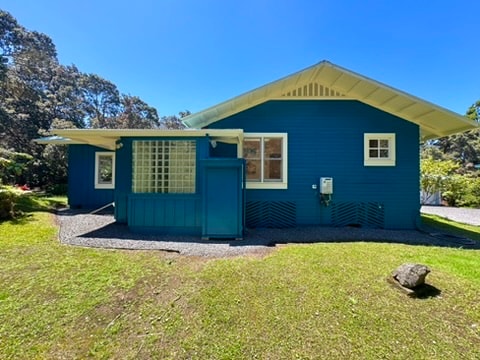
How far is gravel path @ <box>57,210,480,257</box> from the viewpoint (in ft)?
17.0

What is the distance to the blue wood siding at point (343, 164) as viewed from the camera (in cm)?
751

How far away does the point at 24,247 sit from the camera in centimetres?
494

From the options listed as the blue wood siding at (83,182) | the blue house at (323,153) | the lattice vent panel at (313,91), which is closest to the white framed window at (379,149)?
the blue house at (323,153)

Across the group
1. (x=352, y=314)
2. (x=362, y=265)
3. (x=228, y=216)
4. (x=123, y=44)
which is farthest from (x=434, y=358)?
(x=123, y=44)

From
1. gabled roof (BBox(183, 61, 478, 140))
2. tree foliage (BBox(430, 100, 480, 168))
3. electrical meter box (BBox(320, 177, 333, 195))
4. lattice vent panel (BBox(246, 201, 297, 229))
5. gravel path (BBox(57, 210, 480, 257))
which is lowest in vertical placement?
gravel path (BBox(57, 210, 480, 257))

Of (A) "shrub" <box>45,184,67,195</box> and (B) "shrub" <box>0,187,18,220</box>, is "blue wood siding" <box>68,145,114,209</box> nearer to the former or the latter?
(B) "shrub" <box>0,187,18,220</box>

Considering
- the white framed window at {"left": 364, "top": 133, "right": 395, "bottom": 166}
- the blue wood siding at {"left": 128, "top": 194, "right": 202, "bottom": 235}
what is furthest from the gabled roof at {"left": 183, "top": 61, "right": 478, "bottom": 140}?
the blue wood siding at {"left": 128, "top": 194, "right": 202, "bottom": 235}

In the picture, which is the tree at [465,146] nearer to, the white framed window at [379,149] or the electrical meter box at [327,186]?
the white framed window at [379,149]

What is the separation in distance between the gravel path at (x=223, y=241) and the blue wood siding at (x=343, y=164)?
67 cm

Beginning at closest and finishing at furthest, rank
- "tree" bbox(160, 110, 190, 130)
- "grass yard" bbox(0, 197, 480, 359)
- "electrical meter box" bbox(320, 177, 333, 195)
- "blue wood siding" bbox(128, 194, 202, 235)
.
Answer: "grass yard" bbox(0, 197, 480, 359)
"blue wood siding" bbox(128, 194, 202, 235)
"electrical meter box" bbox(320, 177, 333, 195)
"tree" bbox(160, 110, 190, 130)

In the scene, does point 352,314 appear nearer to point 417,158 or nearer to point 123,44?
point 417,158

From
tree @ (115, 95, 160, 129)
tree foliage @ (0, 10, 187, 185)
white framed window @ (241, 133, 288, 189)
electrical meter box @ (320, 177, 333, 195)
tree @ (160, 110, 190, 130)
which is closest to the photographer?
electrical meter box @ (320, 177, 333, 195)

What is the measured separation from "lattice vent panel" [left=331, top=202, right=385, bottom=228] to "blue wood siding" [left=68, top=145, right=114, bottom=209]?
9097mm

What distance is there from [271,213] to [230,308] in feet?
15.2
